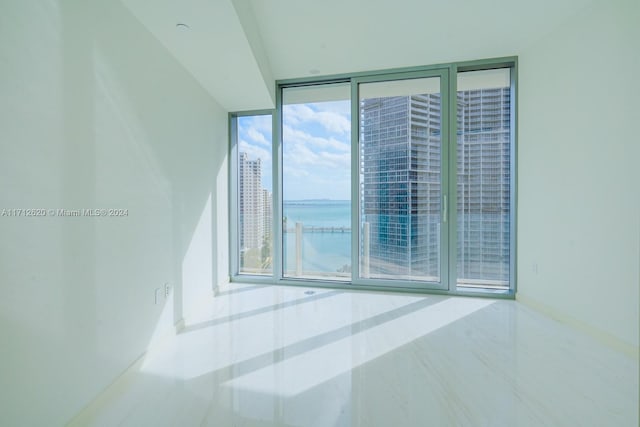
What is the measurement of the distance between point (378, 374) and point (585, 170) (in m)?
2.36

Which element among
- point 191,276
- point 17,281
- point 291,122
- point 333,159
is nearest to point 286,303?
point 191,276

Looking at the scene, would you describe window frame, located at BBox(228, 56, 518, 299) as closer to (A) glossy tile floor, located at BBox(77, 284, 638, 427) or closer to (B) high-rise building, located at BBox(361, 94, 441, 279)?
(B) high-rise building, located at BBox(361, 94, 441, 279)

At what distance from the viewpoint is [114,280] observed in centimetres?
150

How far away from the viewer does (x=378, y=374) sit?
5.32ft

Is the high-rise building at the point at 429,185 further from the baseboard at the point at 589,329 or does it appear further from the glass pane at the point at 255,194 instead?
the glass pane at the point at 255,194

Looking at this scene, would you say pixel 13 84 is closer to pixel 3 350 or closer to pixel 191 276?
pixel 3 350

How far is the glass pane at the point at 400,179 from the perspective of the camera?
3.07 meters

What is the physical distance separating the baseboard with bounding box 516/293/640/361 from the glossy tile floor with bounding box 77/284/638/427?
54 mm

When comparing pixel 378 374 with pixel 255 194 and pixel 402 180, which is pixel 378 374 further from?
pixel 255 194

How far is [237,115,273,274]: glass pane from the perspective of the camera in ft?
11.2

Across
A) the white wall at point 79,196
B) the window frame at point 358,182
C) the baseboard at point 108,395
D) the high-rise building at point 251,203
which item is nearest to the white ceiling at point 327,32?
the window frame at point 358,182

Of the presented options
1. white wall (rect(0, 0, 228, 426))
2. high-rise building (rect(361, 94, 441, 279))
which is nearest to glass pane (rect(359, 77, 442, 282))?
high-rise building (rect(361, 94, 441, 279))

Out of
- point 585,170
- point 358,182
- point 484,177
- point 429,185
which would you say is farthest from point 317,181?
point 585,170

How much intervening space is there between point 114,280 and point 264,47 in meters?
2.49
